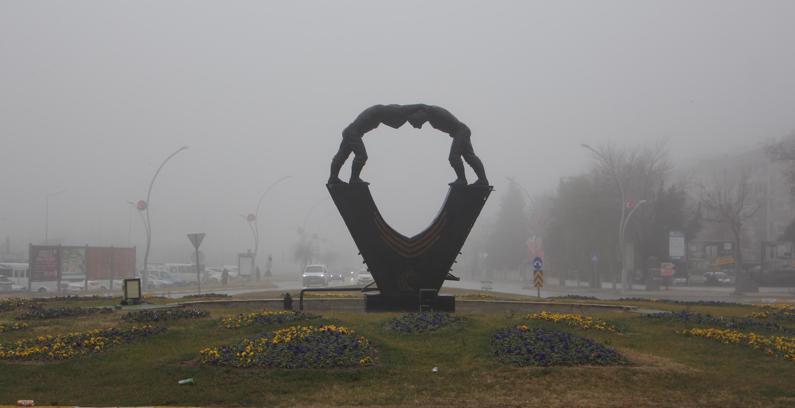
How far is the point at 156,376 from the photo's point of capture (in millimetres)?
9797

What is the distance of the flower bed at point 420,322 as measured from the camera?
12461mm

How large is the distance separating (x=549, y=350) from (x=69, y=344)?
7287 millimetres

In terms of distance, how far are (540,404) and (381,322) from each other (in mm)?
5023

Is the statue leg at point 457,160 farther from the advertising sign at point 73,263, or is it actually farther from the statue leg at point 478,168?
the advertising sign at point 73,263

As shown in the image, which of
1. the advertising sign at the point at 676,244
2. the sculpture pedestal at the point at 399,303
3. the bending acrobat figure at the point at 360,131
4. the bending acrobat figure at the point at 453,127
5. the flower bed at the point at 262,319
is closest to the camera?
the flower bed at the point at 262,319

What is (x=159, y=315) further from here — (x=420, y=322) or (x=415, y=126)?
(x=415, y=126)

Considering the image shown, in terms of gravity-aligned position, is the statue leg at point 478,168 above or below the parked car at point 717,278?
above

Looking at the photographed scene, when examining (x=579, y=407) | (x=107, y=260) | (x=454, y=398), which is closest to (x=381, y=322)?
(x=454, y=398)

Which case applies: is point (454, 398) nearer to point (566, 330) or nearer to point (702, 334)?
point (566, 330)

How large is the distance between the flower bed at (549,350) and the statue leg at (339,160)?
5.77 m

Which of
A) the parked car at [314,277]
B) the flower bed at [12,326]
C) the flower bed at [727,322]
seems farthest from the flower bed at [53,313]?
the parked car at [314,277]

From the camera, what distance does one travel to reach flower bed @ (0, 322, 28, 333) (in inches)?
517

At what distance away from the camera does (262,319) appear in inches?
528

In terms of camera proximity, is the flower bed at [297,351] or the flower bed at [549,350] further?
the flower bed at [549,350]
